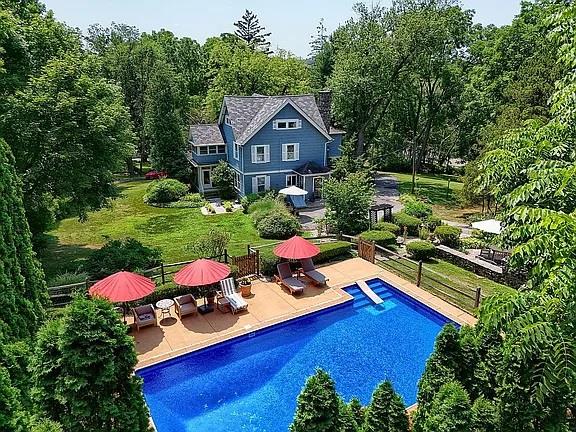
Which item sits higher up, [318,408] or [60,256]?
[318,408]

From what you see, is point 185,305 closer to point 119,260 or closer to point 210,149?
point 119,260

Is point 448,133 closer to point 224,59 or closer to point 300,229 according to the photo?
point 224,59

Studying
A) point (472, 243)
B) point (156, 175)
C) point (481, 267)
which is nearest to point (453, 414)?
point (481, 267)

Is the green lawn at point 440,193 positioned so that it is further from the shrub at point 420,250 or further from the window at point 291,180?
the window at point 291,180

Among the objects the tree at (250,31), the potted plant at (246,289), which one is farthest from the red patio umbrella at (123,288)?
the tree at (250,31)

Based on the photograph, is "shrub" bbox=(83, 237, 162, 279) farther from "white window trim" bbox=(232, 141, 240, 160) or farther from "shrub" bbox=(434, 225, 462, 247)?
"shrub" bbox=(434, 225, 462, 247)

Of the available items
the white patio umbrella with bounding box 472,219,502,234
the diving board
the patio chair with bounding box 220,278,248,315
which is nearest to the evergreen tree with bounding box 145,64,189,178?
the patio chair with bounding box 220,278,248,315

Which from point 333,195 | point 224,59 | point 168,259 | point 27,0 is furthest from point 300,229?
point 224,59
